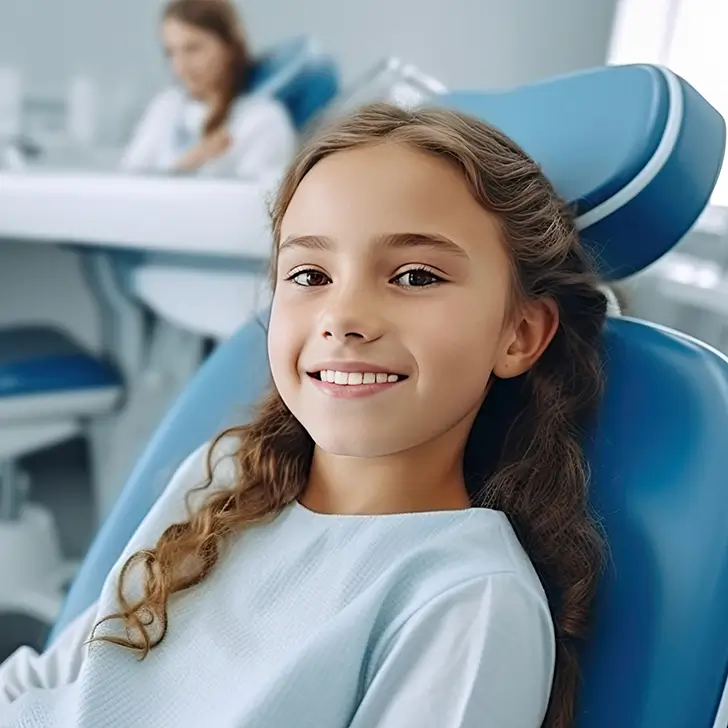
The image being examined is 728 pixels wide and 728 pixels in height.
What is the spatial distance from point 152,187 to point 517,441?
672mm

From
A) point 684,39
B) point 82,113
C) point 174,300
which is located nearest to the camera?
point 174,300

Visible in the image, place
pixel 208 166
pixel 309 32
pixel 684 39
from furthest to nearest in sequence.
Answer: pixel 309 32, pixel 208 166, pixel 684 39

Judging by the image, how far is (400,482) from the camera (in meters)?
0.71

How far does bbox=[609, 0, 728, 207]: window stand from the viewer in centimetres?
163

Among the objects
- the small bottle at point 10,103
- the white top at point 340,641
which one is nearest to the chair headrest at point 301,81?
the small bottle at point 10,103

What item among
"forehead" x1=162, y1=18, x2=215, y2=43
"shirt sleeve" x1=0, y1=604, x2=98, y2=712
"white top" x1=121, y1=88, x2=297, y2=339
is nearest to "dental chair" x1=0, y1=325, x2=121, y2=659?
"white top" x1=121, y1=88, x2=297, y2=339

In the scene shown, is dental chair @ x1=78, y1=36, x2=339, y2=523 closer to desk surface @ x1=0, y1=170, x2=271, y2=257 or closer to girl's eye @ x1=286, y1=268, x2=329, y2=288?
desk surface @ x1=0, y1=170, x2=271, y2=257

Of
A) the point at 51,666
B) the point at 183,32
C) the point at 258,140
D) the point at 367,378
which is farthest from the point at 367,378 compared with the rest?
the point at 183,32

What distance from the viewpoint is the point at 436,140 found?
0.68 m

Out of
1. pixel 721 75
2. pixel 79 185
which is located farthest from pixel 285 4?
pixel 79 185

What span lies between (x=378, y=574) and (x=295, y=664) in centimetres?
8

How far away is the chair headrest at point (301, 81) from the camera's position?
197 centimetres

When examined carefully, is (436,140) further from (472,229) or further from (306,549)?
(306,549)

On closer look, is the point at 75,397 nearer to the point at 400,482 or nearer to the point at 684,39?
the point at 400,482
